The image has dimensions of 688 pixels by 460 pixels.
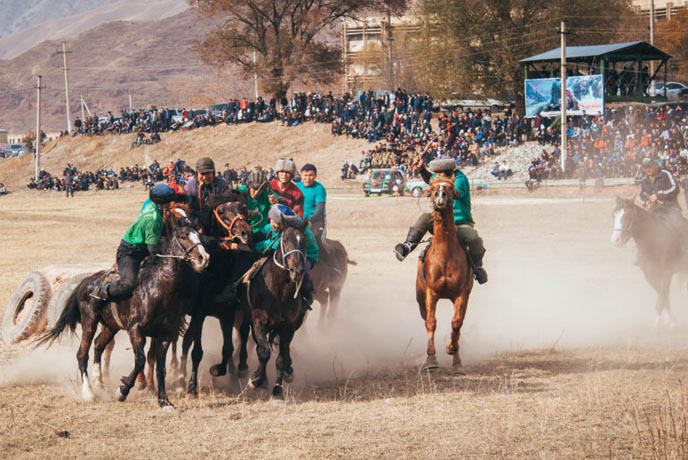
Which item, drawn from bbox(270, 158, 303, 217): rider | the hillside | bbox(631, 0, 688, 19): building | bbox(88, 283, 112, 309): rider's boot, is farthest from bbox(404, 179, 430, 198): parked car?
bbox(631, 0, 688, 19): building

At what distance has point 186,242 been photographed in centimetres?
1073

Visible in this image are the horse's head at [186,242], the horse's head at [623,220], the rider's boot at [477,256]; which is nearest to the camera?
the horse's head at [186,242]

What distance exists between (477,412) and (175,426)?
2.88 meters

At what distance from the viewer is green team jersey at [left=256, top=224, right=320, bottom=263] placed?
11570mm

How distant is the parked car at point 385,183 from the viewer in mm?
45469

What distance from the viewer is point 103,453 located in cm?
902

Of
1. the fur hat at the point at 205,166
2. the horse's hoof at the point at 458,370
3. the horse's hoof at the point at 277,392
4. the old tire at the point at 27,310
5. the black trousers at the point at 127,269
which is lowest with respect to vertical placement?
the horse's hoof at the point at 458,370

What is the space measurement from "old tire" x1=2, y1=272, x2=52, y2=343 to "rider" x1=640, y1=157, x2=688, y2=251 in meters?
9.03

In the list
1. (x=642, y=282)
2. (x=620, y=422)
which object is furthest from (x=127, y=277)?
(x=642, y=282)

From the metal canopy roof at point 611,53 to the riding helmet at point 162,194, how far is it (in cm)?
4186

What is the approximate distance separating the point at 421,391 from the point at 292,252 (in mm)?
2080

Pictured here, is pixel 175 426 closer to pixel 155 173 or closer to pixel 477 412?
pixel 477 412

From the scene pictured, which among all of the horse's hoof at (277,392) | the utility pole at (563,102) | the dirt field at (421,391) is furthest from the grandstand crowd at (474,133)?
the horse's hoof at (277,392)

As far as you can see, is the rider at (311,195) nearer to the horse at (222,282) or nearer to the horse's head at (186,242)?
the horse at (222,282)
